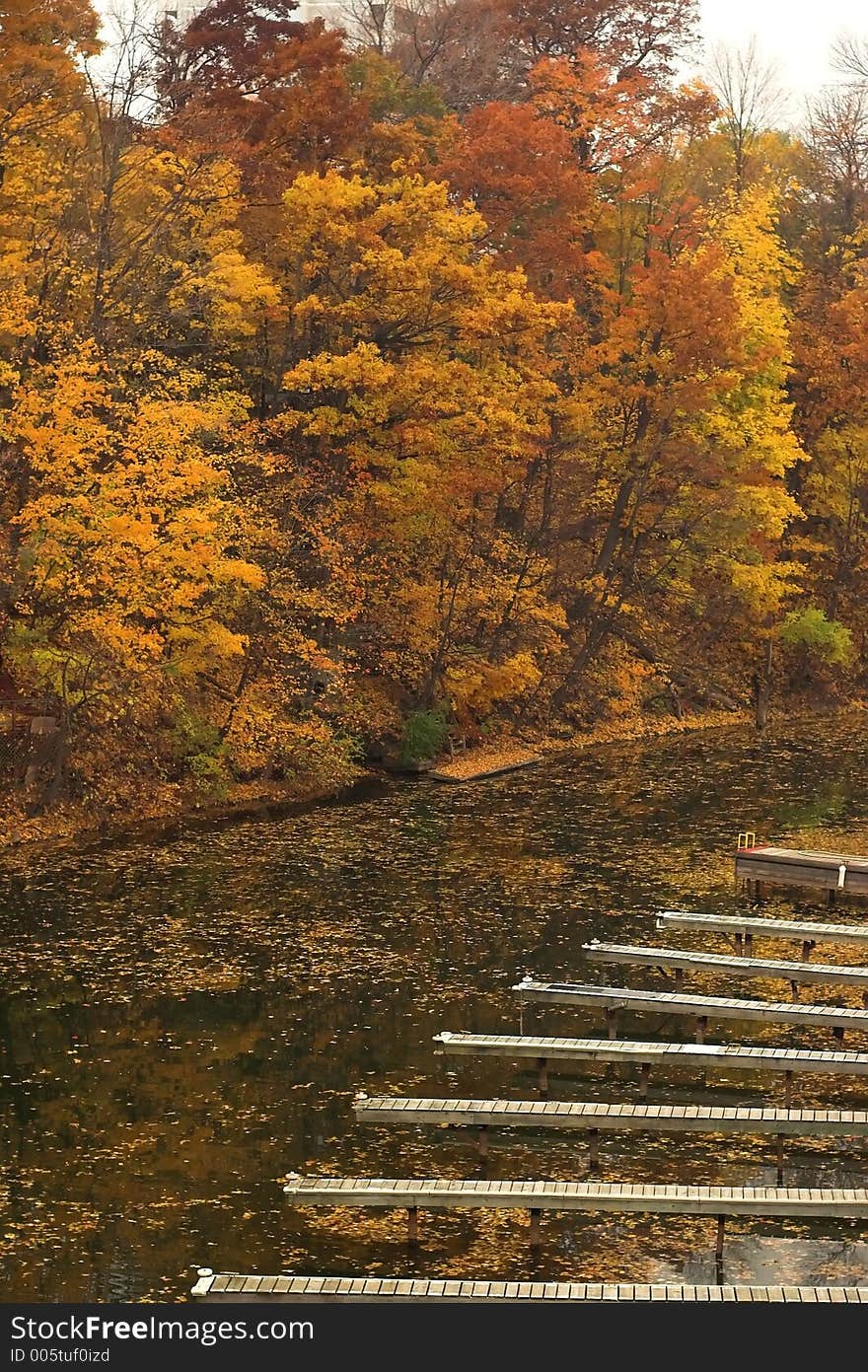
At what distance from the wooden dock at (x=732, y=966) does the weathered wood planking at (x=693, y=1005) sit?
60cm

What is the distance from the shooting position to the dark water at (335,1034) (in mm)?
14367

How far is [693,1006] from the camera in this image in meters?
19.3

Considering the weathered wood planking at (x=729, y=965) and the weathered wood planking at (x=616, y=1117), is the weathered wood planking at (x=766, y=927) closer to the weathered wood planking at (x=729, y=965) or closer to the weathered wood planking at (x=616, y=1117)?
the weathered wood planking at (x=729, y=965)

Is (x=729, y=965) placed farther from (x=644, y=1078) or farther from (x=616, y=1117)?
(x=616, y=1117)

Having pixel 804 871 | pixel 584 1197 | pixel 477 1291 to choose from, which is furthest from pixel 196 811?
pixel 477 1291

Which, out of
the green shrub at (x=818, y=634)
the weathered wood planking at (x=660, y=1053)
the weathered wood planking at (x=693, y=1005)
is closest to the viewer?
the weathered wood planking at (x=660, y=1053)

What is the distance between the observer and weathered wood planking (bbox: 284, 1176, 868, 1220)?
1393 centimetres

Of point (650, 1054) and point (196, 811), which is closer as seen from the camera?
Answer: point (650, 1054)

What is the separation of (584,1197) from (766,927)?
9635 mm

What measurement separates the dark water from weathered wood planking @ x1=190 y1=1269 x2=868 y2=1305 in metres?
1.18

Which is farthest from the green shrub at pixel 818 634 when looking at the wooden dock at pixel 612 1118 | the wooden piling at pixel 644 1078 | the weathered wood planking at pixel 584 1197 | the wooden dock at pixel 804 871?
the weathered wood planking at pixel 584 1197

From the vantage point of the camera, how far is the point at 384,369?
1500 inches

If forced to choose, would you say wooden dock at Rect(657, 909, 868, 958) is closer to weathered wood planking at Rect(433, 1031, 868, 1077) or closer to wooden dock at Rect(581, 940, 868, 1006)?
wooden dock at Rect(581, 940, 868, 1006)

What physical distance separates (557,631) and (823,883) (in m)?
19.9
